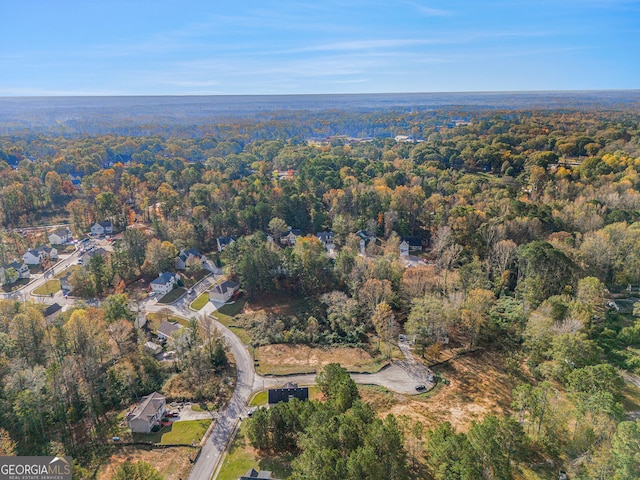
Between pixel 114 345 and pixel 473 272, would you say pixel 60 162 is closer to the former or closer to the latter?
pixel 114 345

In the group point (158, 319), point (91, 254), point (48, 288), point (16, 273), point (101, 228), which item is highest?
point (101, 228)

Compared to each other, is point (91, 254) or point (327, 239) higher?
point (327, 239)

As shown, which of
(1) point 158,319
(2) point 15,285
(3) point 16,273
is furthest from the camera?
(3) point 16,273

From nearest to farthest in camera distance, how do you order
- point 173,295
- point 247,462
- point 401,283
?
point 247,462
point 401,283
point 173,295

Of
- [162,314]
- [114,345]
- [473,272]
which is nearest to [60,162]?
[162,314]

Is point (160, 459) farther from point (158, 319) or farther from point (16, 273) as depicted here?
point (16, 273)

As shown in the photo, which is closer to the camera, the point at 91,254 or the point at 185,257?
the point at 185,257

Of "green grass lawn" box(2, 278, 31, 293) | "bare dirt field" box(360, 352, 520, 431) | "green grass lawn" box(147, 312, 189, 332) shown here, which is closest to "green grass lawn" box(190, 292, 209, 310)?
"green grass lawn" box(147, 312, 189, 332)

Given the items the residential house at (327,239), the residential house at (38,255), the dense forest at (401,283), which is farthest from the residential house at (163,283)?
the residential house at (327,239)

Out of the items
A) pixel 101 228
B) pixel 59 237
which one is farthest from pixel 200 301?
pixel 59 237
